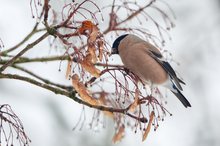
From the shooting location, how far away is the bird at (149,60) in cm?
216

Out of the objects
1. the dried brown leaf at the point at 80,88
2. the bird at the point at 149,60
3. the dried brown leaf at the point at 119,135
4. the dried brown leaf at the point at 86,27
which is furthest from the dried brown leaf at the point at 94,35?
the bird at the point at 149,60

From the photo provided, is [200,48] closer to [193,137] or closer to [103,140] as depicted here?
[193,137]

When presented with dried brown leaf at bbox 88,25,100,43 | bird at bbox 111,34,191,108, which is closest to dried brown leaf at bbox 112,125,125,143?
bird at bbox 111,34,191,108

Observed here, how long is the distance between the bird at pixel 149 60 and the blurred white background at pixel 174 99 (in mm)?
3073

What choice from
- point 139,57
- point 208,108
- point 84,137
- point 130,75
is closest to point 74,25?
point 130,75

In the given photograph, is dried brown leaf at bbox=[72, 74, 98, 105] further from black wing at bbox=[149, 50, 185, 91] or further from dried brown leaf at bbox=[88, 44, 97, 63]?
black wing at bbox=[149, 50, 185, 91]

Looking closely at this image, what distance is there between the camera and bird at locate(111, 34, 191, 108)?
216 centimetres

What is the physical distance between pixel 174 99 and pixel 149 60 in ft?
13.4

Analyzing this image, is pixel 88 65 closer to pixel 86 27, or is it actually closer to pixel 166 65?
pixel 86 27

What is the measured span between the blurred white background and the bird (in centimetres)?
307

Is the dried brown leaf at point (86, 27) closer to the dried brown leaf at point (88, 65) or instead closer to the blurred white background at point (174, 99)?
the dried brown leaf at point (88, 65)

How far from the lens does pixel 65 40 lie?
155 cm

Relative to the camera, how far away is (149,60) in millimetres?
2238

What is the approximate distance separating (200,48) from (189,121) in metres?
0.72
